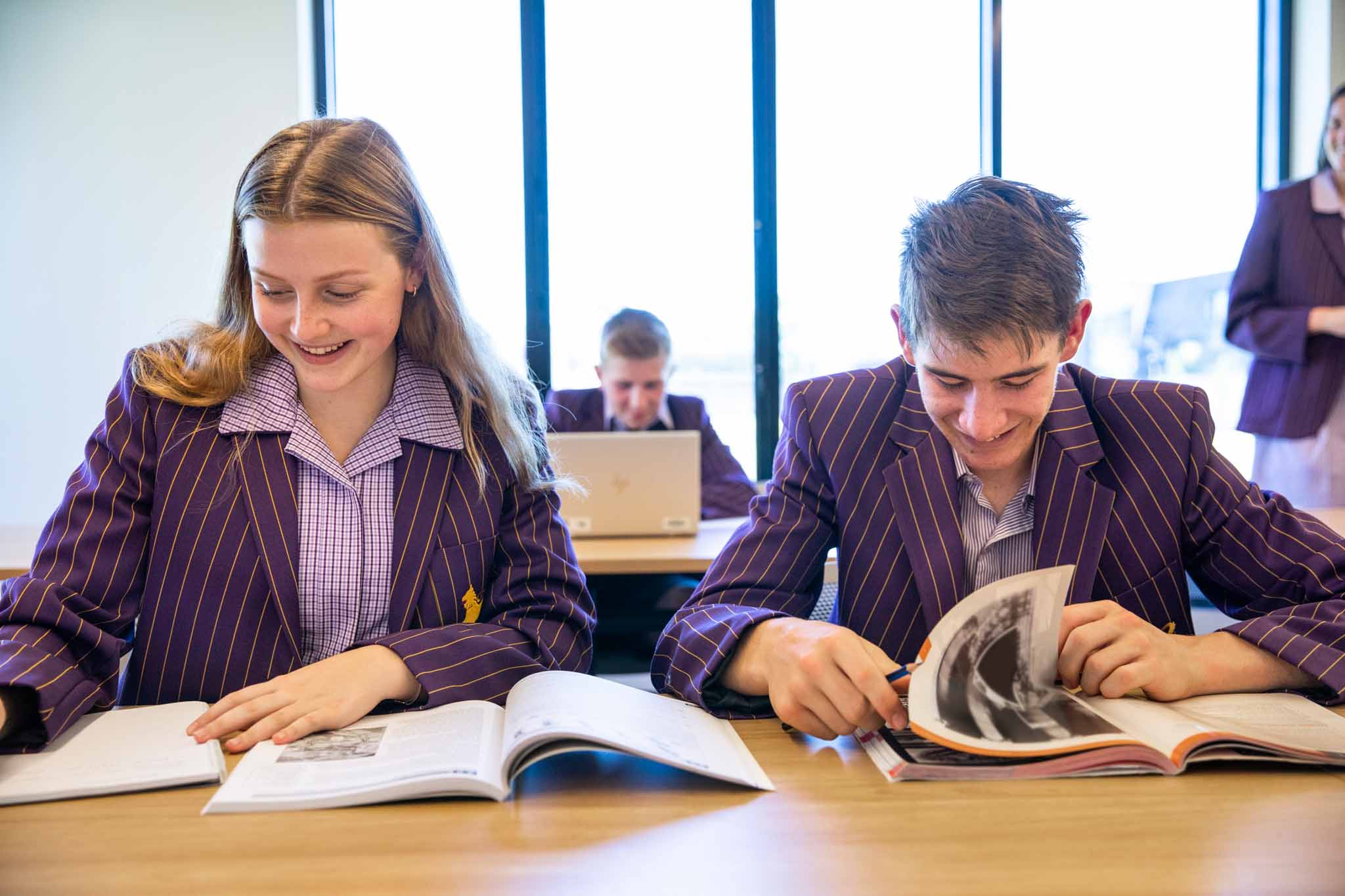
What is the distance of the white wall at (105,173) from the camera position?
398cm

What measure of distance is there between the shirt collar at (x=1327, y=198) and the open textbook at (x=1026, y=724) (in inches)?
97.8

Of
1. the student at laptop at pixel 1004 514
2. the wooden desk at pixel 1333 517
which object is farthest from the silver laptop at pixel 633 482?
the wooden desk at pixel 1333 517

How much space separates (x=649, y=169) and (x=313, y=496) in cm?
342

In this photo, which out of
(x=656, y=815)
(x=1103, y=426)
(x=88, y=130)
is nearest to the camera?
(x=656, y=815)

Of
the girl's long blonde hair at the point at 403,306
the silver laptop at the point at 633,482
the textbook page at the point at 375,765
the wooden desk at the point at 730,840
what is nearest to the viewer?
the wooden desk at the point at 730,840

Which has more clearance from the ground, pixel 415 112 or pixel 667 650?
pixel 415 112

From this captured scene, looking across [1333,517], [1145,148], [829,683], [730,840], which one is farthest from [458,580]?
[1145,148]

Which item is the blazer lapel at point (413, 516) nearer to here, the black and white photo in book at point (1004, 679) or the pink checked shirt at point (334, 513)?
the pink checked shirt at point (334, 513)

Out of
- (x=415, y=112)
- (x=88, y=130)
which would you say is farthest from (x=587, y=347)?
(x=88, y=130)

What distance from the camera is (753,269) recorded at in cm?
456

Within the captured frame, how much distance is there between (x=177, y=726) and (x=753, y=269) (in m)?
3.75

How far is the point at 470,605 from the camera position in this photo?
4.50 ft

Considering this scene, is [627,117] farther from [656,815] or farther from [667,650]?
[656,815]

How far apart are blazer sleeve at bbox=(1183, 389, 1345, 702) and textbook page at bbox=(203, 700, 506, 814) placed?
85 cm
